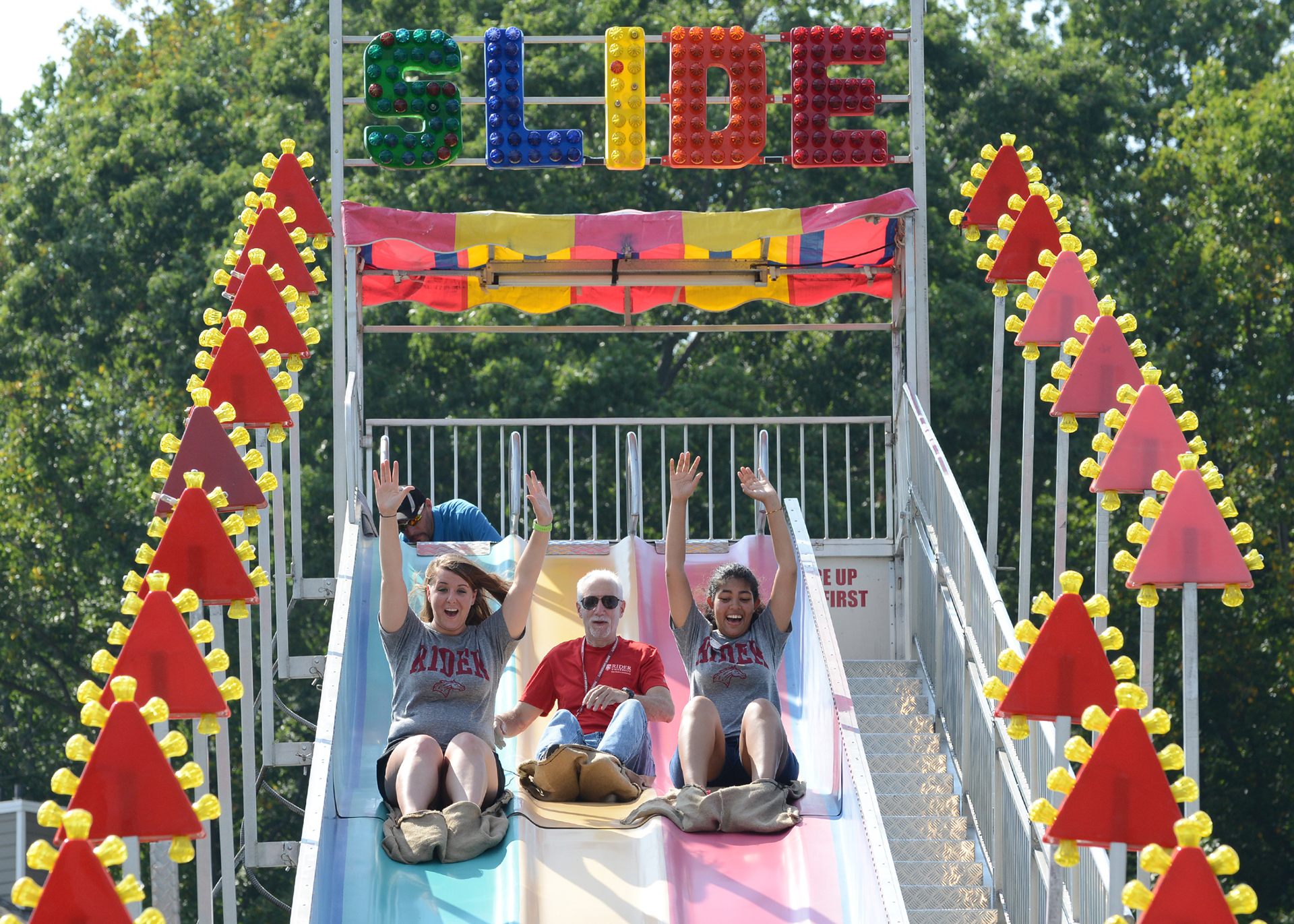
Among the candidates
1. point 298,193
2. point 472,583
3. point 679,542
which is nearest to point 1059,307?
point 679,542

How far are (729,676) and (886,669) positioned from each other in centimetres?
227

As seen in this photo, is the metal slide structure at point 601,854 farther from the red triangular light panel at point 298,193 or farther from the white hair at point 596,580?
the red triangular light panel at point 298,193

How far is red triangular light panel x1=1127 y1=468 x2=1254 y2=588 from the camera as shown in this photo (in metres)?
5.09

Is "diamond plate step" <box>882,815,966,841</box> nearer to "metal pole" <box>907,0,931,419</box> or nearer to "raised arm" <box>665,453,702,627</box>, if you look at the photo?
"raised arm" <box>665,453,702,627</box>

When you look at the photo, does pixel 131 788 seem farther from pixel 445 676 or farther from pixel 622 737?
pixel 622 737

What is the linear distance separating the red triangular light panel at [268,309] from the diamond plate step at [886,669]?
336 centimetres

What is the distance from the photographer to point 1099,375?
638 cm

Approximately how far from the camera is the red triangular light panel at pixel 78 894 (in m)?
3.38

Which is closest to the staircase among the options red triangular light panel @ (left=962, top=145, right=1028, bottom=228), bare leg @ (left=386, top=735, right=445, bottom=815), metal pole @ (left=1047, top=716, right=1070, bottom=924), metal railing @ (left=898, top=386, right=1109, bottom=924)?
metal railing @ (left=898, top=386, right=1109, bottom=924)

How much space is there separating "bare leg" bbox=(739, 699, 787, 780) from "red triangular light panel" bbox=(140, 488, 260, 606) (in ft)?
6.46

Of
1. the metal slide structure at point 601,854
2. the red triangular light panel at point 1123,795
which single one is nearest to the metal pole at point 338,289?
the metal slide structure at point 601,854

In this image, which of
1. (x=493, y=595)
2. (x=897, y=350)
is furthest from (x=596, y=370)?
(x=493, y=595)

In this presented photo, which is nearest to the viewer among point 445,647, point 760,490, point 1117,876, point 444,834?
point 1117,876

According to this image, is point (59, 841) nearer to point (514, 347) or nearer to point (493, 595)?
point (493, 595)
